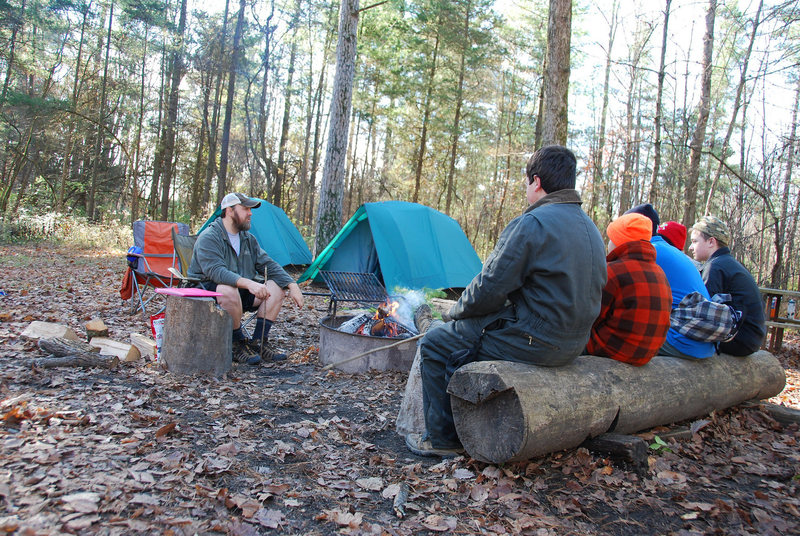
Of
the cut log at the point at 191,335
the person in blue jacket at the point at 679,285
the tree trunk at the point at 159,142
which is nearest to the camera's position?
the person in blue jacket at the point at 679,285

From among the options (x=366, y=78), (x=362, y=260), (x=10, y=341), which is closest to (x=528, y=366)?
(x=10, y=341)

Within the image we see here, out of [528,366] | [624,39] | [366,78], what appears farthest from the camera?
[366,78]

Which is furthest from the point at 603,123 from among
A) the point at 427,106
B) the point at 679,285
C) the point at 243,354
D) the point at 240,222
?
the point at 243,354

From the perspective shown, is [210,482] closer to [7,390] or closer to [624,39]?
[7,390]

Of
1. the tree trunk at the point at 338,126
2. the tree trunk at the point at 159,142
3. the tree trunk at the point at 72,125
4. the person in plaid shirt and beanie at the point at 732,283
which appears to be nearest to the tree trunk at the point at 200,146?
the tree trunk at the point at 159,142

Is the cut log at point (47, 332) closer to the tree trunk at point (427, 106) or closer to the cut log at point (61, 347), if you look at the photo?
the cut log at point (61, 347)

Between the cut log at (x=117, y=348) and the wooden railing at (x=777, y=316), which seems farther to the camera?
the wooden railing at (x=777, y=316)

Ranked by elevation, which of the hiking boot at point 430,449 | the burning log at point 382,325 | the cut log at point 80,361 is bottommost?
the hiking boot at point 430,449

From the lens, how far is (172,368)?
3918mm

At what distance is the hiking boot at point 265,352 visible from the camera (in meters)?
4.66

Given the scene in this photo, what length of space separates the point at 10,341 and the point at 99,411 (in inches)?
77.3

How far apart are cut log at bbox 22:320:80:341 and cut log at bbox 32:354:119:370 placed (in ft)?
1.39

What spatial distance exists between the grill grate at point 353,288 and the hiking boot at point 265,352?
26.6 inches

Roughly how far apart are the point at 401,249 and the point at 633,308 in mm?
4912
